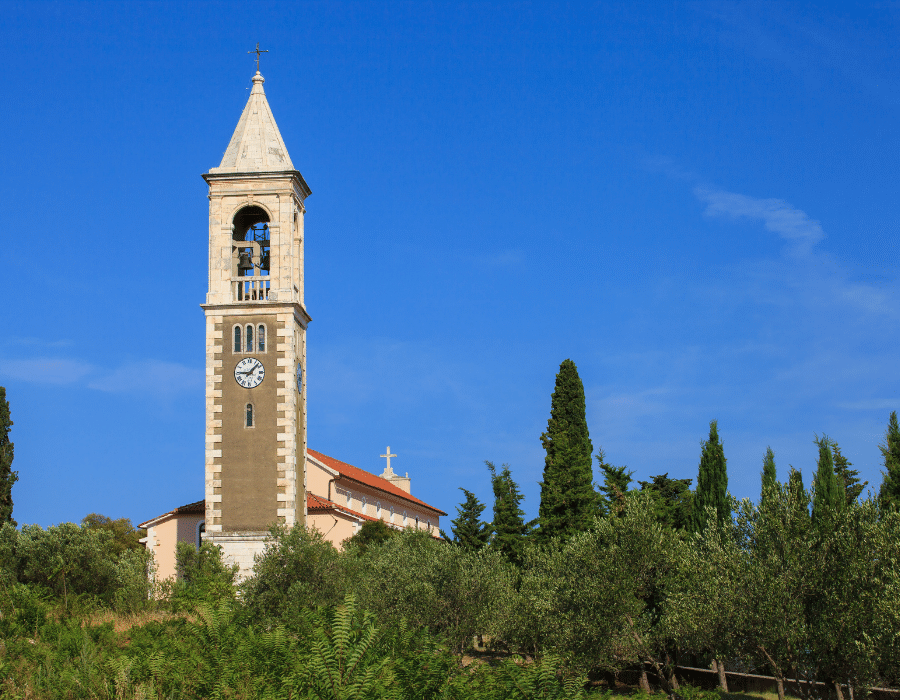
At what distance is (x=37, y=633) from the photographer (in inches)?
1081

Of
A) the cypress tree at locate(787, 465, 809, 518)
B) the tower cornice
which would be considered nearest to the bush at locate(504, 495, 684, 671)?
the cypress tree at locate(787, 465, 809, 518)

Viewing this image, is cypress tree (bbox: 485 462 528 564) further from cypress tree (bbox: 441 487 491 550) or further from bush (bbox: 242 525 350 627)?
bush (bbox: 242 525 350 627)

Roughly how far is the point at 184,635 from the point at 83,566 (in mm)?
15344

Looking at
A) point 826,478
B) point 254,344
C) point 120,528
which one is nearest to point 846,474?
point 826,478

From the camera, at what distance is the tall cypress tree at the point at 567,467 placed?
49.9m

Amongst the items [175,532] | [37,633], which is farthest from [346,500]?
[37,633]

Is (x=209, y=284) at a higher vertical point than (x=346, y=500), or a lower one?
higher

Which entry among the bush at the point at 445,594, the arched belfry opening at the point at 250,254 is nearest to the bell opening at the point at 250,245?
the arched belfry opening at the point at 250,254

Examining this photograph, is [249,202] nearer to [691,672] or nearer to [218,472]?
[218,472]

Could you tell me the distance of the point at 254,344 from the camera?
49.8m

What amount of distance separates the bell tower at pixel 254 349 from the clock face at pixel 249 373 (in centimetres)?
5

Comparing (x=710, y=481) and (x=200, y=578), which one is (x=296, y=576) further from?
(x=710, y=481)

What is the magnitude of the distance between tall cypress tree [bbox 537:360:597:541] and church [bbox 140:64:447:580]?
11785 millimetres

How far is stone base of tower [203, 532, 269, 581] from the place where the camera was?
1870 inches
